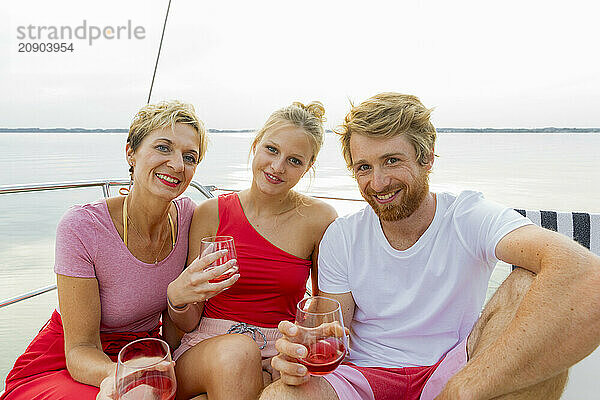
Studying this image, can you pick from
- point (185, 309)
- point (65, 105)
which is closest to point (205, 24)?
point (185, 309)

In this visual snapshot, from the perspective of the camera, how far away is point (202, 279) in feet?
4.58

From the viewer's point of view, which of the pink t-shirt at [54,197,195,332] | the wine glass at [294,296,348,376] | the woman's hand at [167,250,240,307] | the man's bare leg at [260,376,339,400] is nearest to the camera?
the wine glass at [294,296,348,376]

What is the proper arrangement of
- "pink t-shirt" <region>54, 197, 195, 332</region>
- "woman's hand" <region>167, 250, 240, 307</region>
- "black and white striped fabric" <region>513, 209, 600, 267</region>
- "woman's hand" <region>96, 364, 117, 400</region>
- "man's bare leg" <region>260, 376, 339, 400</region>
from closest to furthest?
"woman's hand" <region>96, 364, 117, 400</region> → "man's bare leg" <region>260, 376, 339, 400</region> → "woman's hand" <region>167, 250, 240, 307</region> → "pink t-shirt" <region>54, 197, 195, 332</region> → "black and white striped fabric" <region>513, 209, 600, 267</region>

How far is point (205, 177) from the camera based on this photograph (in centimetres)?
998

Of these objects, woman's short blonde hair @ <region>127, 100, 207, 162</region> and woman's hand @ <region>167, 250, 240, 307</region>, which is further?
woman's short blonde hair @ <region>127, 100, 207, 162</region>

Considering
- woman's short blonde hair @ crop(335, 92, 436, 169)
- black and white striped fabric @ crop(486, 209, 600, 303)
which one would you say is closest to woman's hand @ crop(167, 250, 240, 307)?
woman's short blonde hair @ crop(335, 92, 436, 169)

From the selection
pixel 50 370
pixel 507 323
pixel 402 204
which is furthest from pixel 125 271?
pixel 507 323

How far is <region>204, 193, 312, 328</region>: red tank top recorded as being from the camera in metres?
1.92

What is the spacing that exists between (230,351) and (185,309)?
306 mm

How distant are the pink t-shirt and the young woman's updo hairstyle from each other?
635 mm

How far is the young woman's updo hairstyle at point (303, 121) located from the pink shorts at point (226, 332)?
2.26 ft

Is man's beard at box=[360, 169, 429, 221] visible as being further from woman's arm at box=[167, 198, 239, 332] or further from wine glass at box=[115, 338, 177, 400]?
wine glass at box=[115, 338, 177, 400]

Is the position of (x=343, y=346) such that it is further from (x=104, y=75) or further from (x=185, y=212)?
(x=104, y=75)

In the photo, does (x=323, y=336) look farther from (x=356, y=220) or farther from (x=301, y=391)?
(x=356, y=220)
